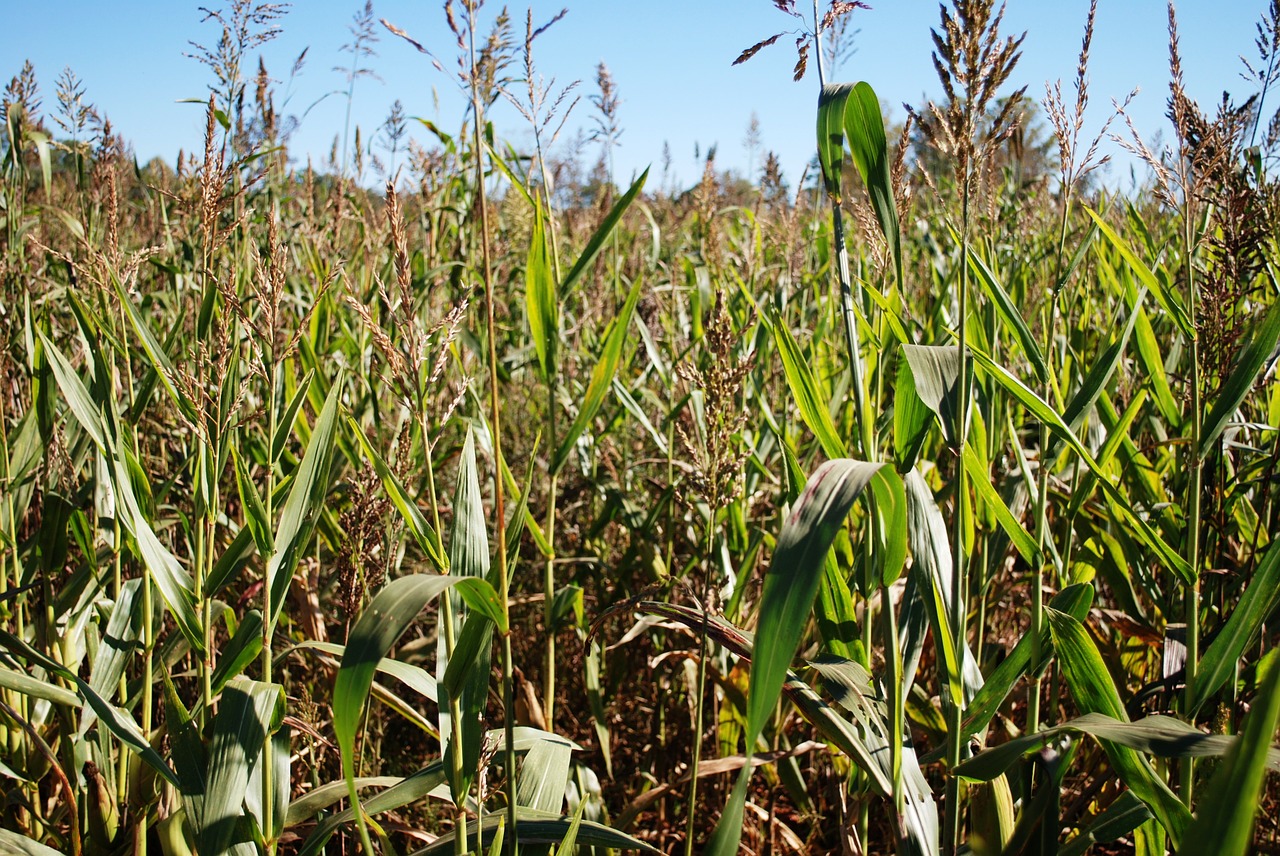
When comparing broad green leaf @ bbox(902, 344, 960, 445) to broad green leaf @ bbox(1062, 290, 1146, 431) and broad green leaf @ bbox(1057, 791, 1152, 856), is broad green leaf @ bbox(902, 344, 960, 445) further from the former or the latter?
broad green leaf @ bbox(1057, 791, 1152, 856)

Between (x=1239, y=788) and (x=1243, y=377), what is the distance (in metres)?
0.84

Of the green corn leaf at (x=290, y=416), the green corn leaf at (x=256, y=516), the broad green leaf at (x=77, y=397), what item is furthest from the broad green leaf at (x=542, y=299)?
the broad green leaf at (x=77, y=397)

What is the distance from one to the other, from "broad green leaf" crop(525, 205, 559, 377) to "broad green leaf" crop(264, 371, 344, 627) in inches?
11.3

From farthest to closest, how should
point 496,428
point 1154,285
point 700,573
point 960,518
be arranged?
point 700,573, point 1154,285, point 960,518, point 496,428

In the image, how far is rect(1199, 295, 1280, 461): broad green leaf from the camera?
3.99 ft

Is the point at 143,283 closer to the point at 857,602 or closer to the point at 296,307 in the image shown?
the point at 296,307

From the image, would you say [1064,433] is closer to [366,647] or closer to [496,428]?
[496,428]

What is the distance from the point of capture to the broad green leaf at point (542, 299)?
1220 mm

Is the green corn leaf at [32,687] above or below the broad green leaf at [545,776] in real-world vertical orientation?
above

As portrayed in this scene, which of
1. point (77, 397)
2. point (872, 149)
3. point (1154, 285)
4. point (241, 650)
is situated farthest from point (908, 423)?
point (77, 397)

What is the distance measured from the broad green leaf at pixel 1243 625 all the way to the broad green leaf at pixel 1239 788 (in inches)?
25.2

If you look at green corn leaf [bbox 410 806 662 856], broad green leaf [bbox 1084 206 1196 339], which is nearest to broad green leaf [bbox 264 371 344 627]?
green corn leaf [bbox 410 806 662 856]

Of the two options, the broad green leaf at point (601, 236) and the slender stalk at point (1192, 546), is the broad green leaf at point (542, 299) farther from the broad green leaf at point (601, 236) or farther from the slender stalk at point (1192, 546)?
the slender stalk at point (1192, 546)

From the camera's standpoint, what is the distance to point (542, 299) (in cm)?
126
